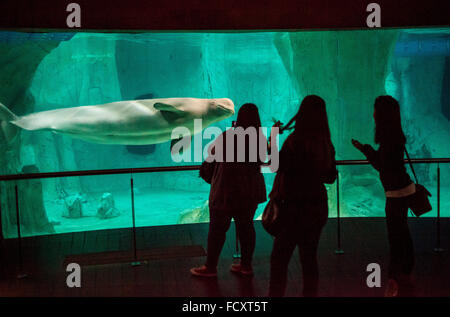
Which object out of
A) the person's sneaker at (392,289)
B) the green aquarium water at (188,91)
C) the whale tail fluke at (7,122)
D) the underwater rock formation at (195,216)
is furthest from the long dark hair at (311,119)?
the underwater rock formation at (195,216)

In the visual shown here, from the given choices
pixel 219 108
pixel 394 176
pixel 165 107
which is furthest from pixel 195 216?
pixel 394 176

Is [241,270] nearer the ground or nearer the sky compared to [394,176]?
nearer the ground

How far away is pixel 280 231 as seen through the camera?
354 cm

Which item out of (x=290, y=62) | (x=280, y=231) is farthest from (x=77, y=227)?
(x=280, y=231)

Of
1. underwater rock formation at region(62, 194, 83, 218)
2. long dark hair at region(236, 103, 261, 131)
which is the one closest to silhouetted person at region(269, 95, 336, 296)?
long dark hair at region(236, 103, 261, 131)

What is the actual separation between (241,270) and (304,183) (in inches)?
66.8

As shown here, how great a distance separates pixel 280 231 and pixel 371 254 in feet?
7.81

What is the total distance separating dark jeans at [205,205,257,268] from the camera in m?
4.46

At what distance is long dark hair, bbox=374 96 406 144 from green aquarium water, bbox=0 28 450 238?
6.92m

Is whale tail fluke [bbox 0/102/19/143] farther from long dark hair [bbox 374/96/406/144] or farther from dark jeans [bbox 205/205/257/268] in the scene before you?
long dark hair [bbox 374/96/406/144]

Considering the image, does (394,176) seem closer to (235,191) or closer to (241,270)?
(235,191)

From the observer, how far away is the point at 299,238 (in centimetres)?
350
